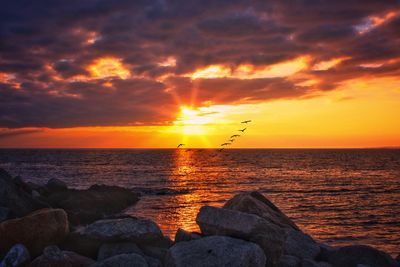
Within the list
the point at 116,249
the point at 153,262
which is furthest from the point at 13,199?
the point at 153,262

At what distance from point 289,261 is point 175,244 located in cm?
351

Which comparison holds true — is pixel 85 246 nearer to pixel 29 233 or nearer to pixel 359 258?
pixel 29 233

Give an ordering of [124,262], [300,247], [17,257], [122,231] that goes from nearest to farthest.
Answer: [124,262]
[17,257]
[122,231]
[300,247]

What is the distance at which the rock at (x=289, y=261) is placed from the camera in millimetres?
11109

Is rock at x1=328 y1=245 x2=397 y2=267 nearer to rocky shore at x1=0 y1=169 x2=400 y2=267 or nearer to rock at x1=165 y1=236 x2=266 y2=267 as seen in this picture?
rocky shore at x1=0 y1=169 x2=400 y2=267

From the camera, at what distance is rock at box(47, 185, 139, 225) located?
2505 centimetres

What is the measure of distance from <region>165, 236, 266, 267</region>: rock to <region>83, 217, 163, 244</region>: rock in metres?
2.01

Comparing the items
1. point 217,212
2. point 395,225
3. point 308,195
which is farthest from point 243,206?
point 308,195

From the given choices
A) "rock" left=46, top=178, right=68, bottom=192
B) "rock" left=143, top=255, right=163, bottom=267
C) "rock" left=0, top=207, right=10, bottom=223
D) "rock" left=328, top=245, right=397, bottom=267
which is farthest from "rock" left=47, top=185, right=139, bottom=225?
"rock" left=328, top=245, right=397, bottom=267

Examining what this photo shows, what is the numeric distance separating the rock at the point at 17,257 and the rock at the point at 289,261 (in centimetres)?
669

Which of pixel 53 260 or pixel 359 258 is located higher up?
pixel 53 260

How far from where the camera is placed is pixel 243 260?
8.94 meters

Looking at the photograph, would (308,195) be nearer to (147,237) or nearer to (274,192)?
(274,192)

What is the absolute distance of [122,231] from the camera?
11109 millimetres
